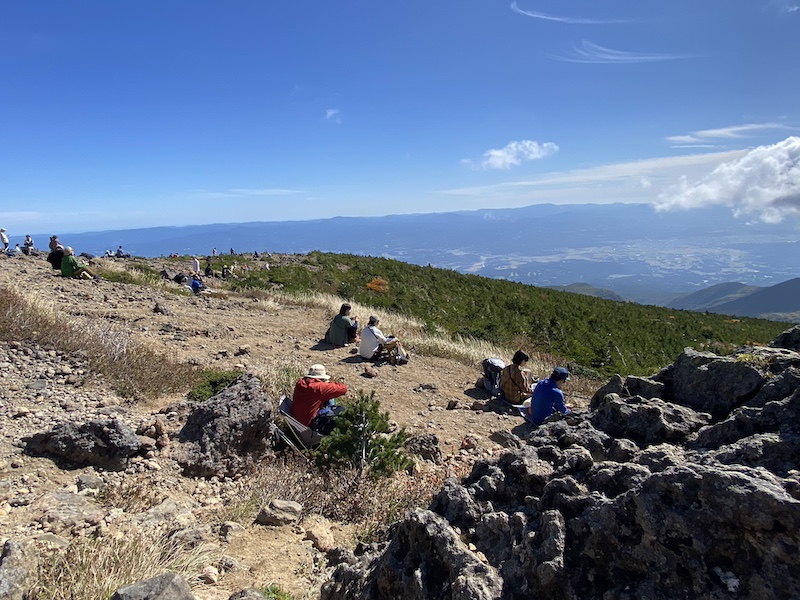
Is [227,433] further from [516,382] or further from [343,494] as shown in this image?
[516,382]

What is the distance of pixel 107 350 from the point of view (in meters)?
6.89

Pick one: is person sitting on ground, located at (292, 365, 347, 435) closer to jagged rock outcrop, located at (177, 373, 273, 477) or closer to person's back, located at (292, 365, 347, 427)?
person's back, located at (292, 365, 347, 427)

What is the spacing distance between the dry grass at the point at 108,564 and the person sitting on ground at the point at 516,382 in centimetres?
631

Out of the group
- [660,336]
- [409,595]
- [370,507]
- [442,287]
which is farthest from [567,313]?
[409,595]

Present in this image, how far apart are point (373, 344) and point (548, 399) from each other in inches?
169

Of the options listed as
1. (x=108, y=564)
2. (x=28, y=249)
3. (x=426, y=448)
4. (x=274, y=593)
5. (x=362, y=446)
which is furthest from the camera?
(x=28, y=249)

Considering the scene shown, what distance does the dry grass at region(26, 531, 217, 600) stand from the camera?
2.49 meters

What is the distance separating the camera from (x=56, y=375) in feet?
19.9

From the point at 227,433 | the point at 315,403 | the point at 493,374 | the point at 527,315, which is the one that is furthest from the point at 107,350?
the point at 527,315

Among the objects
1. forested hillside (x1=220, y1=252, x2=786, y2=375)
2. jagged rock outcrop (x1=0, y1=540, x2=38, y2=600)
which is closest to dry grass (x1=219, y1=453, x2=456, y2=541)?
jagged rock outcrop (x1=0, y1=540, x2=38, y2=600)

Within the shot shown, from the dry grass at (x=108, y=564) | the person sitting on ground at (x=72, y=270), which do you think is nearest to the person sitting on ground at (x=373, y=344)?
the dry grass at (x=108, y=564)

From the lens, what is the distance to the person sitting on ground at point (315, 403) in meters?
5.84

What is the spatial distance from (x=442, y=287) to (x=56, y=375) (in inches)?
815

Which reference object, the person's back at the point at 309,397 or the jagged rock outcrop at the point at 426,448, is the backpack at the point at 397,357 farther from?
the jagged rock outcrop at the point at 426,448
